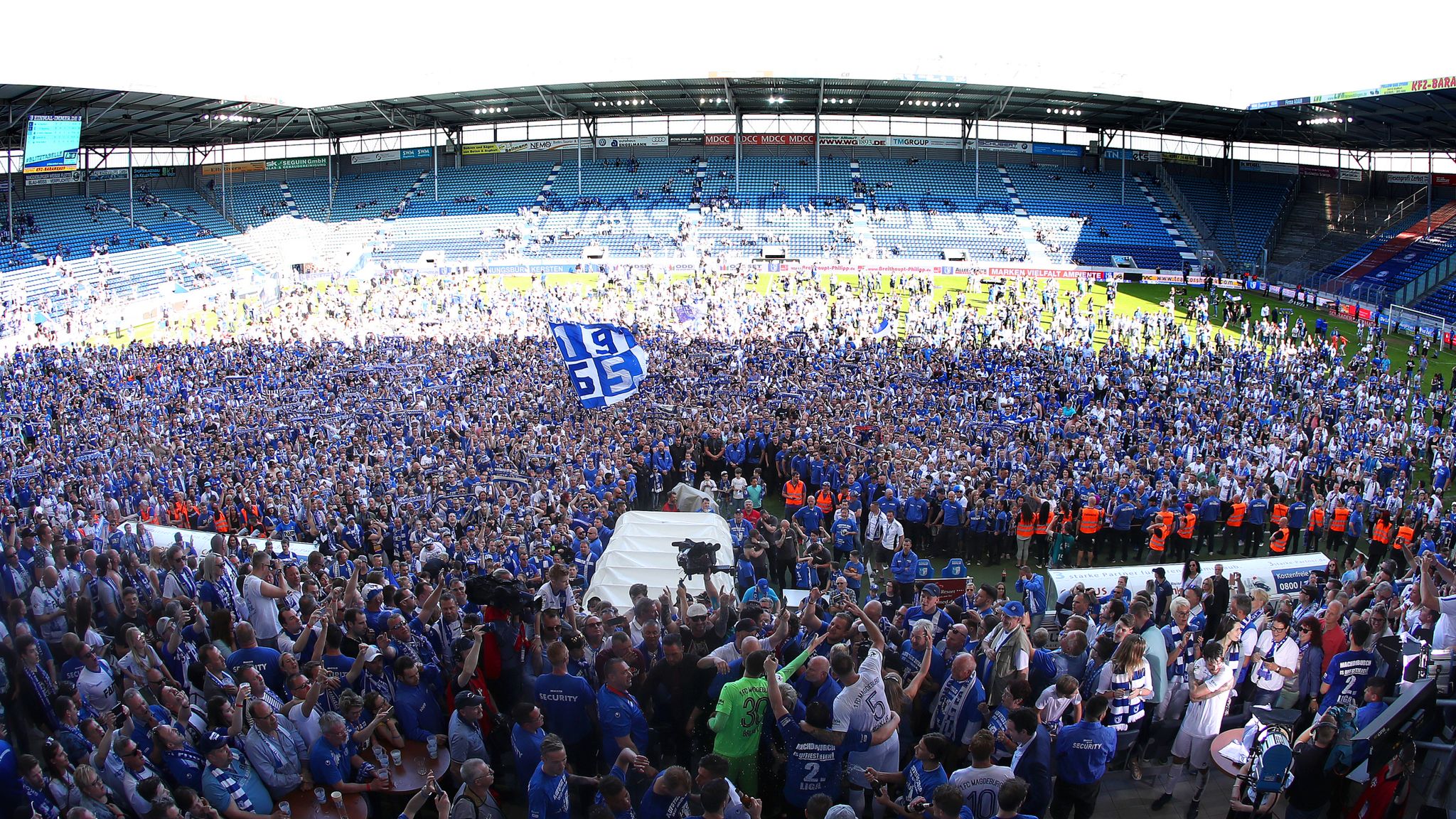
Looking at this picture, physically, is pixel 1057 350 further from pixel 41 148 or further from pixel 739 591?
pixel 41 148

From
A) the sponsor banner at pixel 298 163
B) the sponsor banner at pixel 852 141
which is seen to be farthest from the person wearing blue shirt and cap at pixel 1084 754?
the sponsor banner at pixel 298 163

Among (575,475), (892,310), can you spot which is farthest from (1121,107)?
(575,475)

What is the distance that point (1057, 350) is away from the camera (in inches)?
1038

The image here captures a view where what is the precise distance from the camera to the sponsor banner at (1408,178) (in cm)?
4975

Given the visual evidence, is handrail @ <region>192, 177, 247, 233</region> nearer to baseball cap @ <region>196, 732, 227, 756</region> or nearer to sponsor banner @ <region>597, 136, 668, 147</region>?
sponsor banner @ <region>597, 136, 668, 147</region>

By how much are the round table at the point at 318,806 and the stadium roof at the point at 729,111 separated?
148 feet

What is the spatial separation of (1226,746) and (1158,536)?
835 cm

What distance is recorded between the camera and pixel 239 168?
64750 millimetres

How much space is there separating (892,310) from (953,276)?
41.2 ft

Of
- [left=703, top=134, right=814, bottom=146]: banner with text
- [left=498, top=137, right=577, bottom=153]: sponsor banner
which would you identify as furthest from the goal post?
[left=498, top=137, right=577, bottom=153]: sponsor banner

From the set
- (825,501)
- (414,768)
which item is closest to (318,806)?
(414,768)

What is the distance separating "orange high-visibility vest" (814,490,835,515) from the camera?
51.2ft

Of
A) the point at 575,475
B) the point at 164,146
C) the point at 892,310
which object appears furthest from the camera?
the point at 164,146

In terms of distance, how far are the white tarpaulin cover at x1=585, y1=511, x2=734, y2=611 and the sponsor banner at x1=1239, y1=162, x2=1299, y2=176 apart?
58.3 meters
